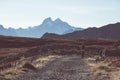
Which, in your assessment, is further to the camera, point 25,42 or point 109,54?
point 25,42

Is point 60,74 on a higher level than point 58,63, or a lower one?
higher

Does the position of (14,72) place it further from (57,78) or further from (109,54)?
(109,54)

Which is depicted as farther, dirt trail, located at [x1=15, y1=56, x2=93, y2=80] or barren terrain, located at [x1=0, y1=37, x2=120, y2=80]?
barren terrain, located at [x1=0, y1=37, x2=120, y2=80]

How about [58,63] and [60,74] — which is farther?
[58,63]

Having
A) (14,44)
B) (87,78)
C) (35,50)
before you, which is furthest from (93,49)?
(87,78)

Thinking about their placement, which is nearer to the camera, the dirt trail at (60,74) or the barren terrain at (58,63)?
the dirt trail at (60,74)

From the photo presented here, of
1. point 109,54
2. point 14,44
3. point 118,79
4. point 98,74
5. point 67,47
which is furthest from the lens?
point 14,44

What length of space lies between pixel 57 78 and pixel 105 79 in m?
4.46

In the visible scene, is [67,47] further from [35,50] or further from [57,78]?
[57,78]

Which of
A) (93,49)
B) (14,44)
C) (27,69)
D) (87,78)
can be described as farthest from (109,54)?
(14,44)

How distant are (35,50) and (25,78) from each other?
6156cm

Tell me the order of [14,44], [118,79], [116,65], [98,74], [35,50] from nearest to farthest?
[118,79]
[98,74]
[116,65]
[35,50]
[14,44]

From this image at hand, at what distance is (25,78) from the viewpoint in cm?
3284

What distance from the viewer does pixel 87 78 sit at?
33.8m
